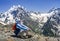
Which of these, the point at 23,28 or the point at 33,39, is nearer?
the point at 23,28

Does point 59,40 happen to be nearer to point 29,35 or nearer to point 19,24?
point 29,35

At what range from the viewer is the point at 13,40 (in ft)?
68.5

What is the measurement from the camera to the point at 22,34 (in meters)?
22.1

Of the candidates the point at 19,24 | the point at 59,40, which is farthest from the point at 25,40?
the point at 59,40

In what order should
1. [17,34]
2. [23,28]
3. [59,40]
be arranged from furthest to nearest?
1. [59,40]
2. [17,34]
3. [23,28]

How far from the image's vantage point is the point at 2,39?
67.1ft

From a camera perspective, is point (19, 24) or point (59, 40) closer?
point (19, 24)

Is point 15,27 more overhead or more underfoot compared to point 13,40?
more overhead

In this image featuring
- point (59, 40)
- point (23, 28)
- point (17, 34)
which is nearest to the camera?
point (23, 28)

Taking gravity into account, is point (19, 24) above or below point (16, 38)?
above

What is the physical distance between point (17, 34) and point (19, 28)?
4.44 ft

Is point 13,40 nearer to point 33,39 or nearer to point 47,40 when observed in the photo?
point 33,39

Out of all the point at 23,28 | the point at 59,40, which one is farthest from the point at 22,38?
the point at 59,40

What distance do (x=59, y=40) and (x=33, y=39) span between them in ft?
10.4
